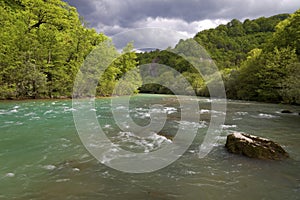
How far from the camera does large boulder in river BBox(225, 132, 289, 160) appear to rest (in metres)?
5.56

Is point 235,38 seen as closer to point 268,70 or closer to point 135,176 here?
point 268,70

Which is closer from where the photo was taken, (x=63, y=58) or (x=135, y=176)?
(x=135, y=176)

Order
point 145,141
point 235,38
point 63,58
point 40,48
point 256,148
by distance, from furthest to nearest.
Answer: point 235,38 → point 63,58 → point 40,48 → point 145,141 → point 256,148

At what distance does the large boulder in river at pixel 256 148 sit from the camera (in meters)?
5.56

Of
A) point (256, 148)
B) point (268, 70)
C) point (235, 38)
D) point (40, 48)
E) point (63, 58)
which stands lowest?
point (256, 148)

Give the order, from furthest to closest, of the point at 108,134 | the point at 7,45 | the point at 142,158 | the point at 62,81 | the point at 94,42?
the point at 94,42, the point at 62,81, the point at 7,45, the point at 108,134, the point at 142,158

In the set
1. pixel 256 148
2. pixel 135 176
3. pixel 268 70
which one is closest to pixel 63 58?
pixel 135 176

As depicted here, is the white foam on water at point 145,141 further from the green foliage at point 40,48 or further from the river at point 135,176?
the green foliage at point 40,48

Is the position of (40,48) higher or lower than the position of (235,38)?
lower

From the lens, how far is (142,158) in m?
5.58

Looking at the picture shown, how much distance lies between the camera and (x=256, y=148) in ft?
18.5

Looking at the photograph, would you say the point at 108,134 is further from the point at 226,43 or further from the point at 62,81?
the point at 226,43

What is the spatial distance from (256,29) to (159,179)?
113 metres

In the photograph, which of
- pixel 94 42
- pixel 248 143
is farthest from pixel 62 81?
pixel 248 143
